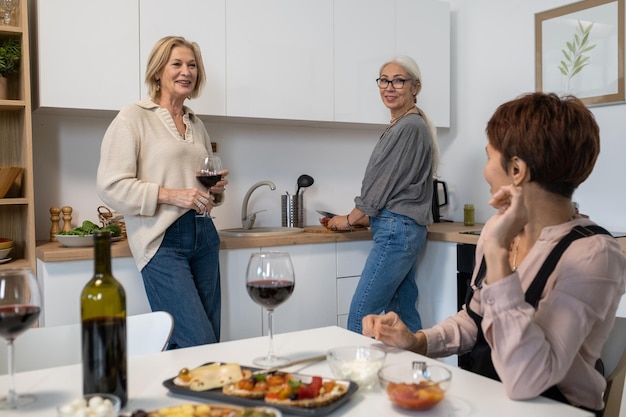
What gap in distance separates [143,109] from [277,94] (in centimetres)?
91

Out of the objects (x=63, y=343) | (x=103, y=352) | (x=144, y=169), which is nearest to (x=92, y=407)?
(x=103, y=352)

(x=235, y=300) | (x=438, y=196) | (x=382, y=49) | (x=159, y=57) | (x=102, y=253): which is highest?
(x=382, y=49)

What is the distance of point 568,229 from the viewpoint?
1243mm

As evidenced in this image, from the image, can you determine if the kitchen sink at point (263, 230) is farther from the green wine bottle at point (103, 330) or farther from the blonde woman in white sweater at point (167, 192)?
the green wine bottle at point (103, 330)

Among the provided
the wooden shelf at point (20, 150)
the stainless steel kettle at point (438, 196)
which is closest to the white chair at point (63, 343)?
the wooden shelf at point (20, 150)

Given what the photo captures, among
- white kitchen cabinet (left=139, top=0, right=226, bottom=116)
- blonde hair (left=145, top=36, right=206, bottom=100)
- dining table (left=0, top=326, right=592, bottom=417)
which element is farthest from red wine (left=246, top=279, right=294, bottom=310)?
white kitchen cabinet (left=139, top=0, right=226, bottom=116)

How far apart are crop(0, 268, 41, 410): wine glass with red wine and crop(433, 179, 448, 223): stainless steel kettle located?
2.95 m

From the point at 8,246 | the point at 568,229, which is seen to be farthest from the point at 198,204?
the point at 568,229

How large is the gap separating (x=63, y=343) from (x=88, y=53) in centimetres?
155

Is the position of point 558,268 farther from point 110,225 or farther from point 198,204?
point 110,225

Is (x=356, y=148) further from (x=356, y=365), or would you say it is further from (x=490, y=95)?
(x=356, y=365)

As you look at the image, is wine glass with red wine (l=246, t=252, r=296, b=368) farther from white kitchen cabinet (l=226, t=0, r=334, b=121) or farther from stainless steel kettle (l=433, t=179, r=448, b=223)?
stainless steel kettle (l=433, t=179, r=448, b=223)

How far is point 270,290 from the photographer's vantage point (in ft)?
3.82

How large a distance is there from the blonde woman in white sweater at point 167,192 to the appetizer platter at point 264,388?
132cm
